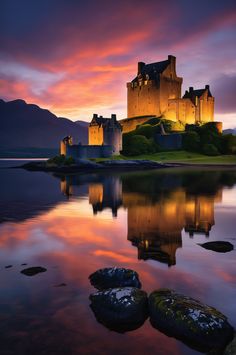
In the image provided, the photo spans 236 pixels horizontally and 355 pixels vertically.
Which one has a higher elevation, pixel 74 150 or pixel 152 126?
pixel 152 126

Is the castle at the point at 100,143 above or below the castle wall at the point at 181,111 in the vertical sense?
below

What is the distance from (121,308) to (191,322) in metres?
1.41

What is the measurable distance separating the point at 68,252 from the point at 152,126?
7824 cm

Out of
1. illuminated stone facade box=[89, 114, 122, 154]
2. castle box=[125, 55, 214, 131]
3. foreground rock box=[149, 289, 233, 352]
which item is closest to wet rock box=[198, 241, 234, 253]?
foreground rock box=[149, 289, 233, 352]

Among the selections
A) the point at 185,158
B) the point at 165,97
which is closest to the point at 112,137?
the point at 185,158

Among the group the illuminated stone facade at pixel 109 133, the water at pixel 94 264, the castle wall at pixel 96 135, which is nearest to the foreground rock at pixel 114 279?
the water at pixel 94 264

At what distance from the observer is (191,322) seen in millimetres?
5742

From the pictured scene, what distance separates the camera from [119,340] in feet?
18.9

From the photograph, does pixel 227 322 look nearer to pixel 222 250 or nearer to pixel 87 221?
pixel 222 250

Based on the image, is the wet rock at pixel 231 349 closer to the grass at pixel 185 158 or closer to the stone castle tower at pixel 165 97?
the grass at pixel 185 158

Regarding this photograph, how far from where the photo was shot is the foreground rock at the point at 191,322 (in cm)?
557

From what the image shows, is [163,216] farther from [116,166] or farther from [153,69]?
[153,69]

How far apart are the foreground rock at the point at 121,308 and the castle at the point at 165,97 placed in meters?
90.1

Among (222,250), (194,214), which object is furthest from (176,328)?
(194,214)
